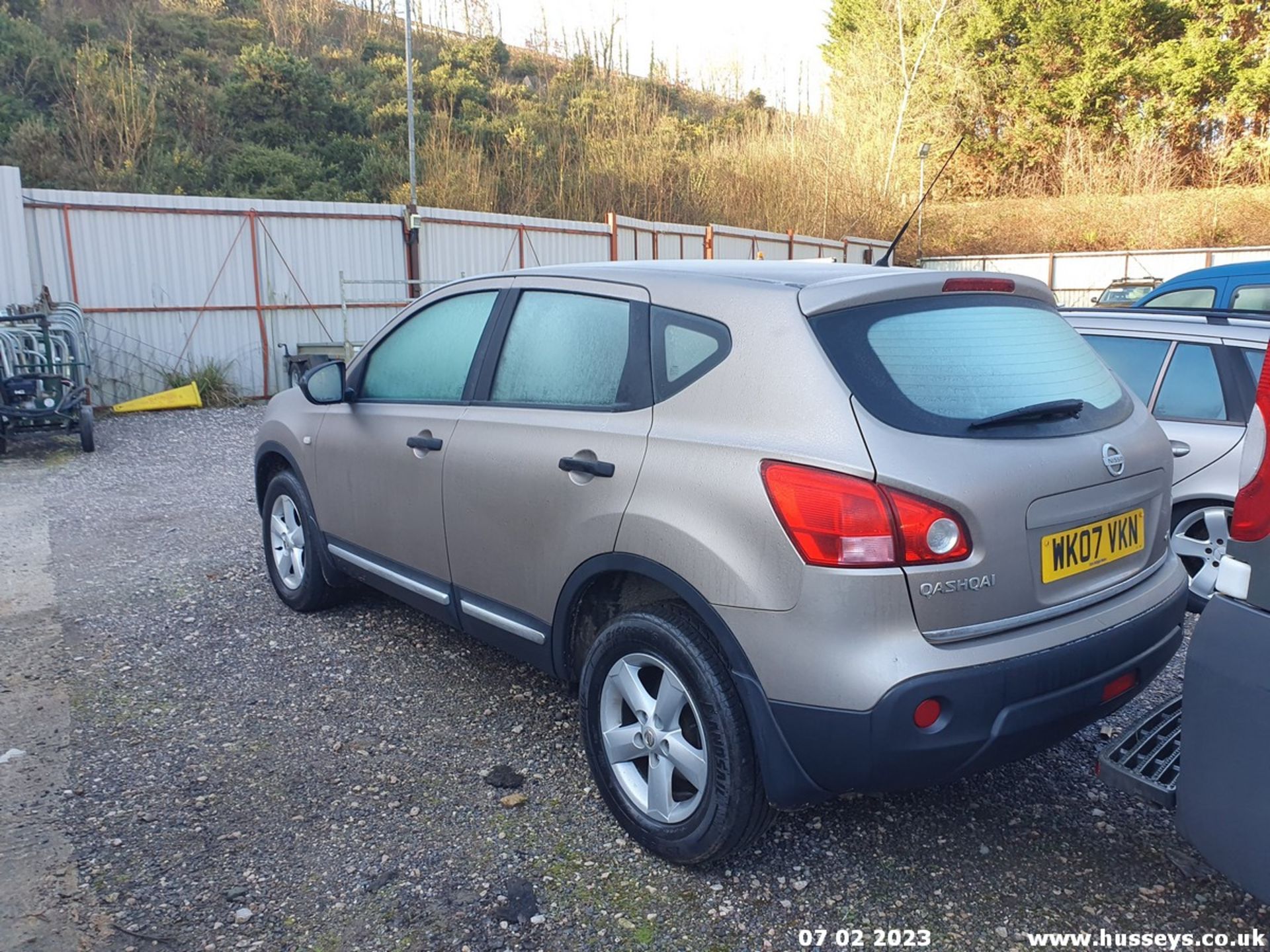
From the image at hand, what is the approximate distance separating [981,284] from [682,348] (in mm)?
973

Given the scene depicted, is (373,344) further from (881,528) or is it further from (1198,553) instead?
(1198,553)

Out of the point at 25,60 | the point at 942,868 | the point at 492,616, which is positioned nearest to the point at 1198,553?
the point at 942,868

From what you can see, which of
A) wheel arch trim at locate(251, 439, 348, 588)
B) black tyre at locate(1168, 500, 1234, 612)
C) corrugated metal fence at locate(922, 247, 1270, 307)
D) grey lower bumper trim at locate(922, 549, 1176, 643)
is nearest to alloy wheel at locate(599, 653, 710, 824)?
grey lower bumper trim at locate(922, 549, 1176, 643)

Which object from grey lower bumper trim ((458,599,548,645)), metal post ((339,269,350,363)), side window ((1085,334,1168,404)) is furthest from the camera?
metal post ((339,269,350,363))

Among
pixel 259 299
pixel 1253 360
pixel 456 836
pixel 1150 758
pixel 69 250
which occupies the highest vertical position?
pixel 69 250

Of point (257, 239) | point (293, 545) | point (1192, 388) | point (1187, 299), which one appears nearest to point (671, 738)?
point (293, 545)

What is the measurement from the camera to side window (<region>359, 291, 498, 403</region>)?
12.5ft

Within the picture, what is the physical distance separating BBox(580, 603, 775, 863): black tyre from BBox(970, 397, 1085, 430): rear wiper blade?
96cm

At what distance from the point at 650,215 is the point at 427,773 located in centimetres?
2334

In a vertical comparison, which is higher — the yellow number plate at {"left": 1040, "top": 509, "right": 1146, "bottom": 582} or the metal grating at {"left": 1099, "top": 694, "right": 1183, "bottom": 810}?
the yellow number plate at {"left": 1040, "top": 509, "right": 1146, "bottom": 582}

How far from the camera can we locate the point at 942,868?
2824 mm

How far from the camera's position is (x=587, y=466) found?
2.98 meters

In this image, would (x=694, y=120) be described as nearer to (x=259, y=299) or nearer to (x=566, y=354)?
(x=259, y=299)

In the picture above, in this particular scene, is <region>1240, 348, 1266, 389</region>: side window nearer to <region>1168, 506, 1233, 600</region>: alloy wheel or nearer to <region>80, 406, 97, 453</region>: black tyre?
<region>1168, 506, 1233, 600</region>: alloy wheel
